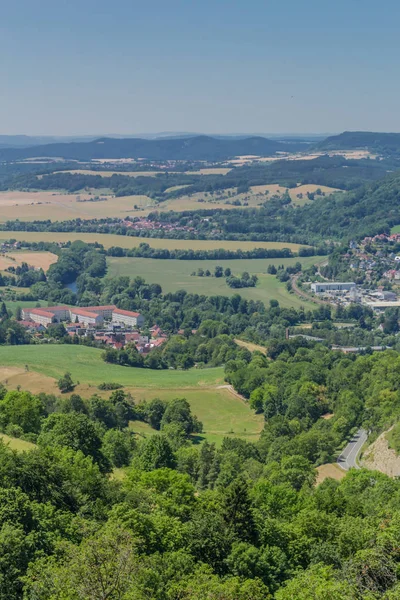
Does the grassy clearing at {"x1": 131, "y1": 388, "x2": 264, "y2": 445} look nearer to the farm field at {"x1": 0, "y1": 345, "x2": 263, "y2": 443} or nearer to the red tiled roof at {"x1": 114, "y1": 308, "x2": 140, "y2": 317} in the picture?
the farm field at {"x1": 0, "y1": 345, "x2": 263, "y2": 443}

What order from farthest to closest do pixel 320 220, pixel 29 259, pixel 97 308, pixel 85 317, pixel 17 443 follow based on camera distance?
pixel 320 220 < pixel 29 259 < pixel 97 308 < pixel 85 317 < pixel 17 443

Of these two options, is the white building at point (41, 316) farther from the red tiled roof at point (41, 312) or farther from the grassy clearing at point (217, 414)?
the grassy clearing at point (217, 414)

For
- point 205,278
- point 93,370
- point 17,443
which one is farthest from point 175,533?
point 205,278

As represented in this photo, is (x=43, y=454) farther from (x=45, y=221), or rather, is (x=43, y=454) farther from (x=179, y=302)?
(x=45, y=221)

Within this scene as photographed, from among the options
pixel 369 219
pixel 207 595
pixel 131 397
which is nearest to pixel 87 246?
pixel 369 219

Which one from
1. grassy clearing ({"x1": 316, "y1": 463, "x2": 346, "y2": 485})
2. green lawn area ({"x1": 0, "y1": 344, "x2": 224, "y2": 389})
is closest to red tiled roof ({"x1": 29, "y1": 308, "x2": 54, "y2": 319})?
green lawn area ({"x1": 0, "y1": 344, "x2": 224, "y2": 389})

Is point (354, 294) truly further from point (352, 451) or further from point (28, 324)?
point (352, 451)

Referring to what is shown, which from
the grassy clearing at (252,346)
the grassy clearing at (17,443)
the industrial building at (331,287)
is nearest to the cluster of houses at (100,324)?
the grassy clearing at (252,346)
